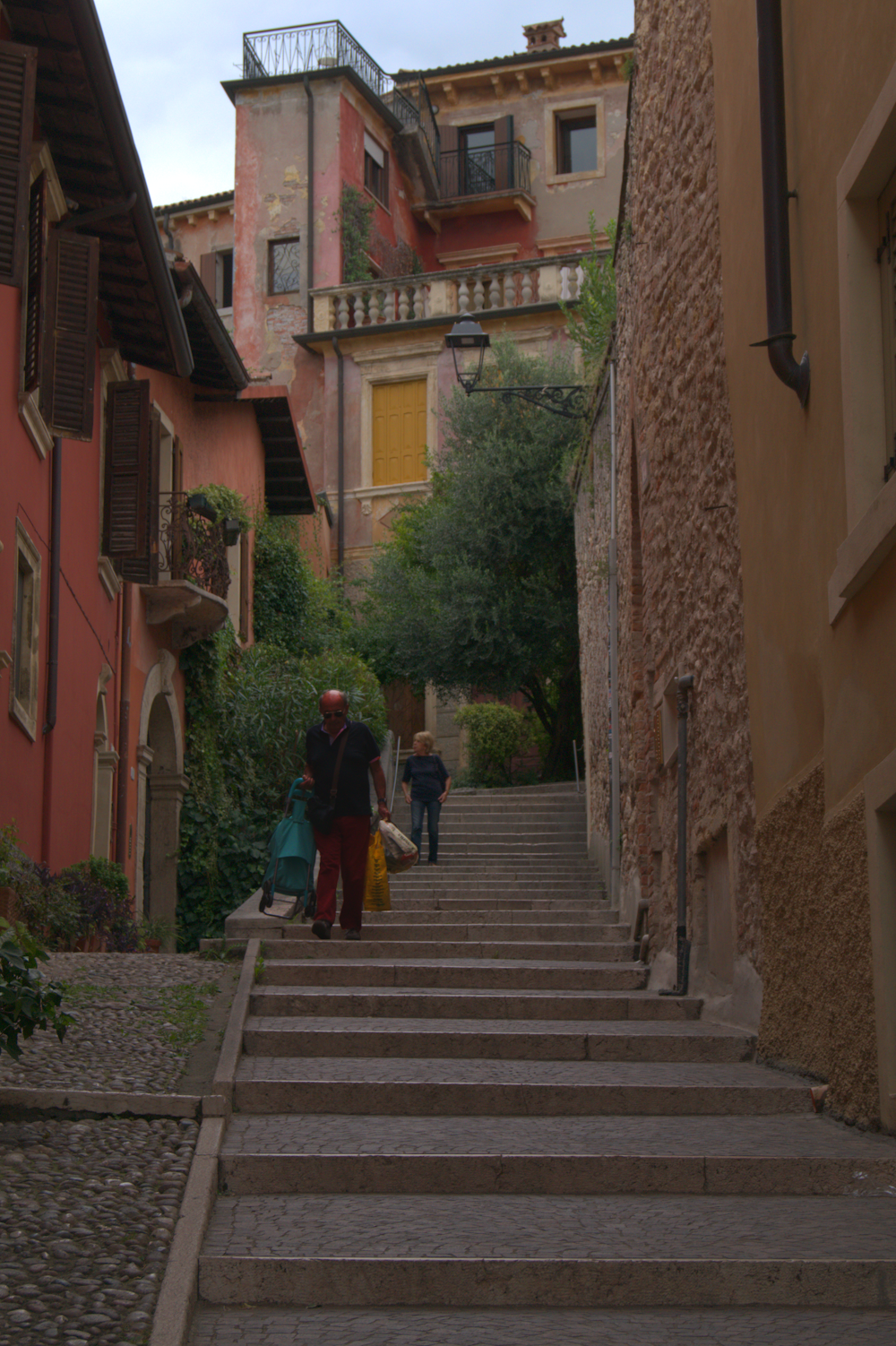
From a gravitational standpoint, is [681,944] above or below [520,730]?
below

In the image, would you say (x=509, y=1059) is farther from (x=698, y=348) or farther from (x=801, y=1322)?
(x=698, y=348)

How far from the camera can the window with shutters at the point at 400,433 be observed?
29203mm

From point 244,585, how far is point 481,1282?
1719cm

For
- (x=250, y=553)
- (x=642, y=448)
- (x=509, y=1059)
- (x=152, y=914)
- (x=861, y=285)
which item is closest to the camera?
(x=861, y=285)

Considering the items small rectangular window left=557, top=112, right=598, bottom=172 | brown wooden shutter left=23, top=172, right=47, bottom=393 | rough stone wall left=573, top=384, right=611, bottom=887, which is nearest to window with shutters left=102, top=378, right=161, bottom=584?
brown wooden shutter left=23, top=172, right=47, bottom=393

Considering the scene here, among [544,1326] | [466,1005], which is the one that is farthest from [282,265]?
[544,1326]

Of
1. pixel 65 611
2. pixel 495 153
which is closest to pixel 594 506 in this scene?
pixel 65 611

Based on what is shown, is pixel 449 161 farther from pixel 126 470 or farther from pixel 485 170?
pixel 126 470

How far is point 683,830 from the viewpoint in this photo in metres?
8.54

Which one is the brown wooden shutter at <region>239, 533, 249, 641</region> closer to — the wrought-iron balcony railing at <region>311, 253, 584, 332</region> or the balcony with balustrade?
the balcony with balustrade

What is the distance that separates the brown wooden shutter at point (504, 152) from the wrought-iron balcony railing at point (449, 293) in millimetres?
5676

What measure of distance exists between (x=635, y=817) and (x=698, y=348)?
12.3ft

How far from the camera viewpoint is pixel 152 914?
16969 millimetres

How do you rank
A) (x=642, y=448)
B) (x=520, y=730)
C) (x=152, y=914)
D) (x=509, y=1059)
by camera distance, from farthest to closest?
(x=520, y=730), (x=152, y=914), (x=642, y=448), (x=509, y=1059)
